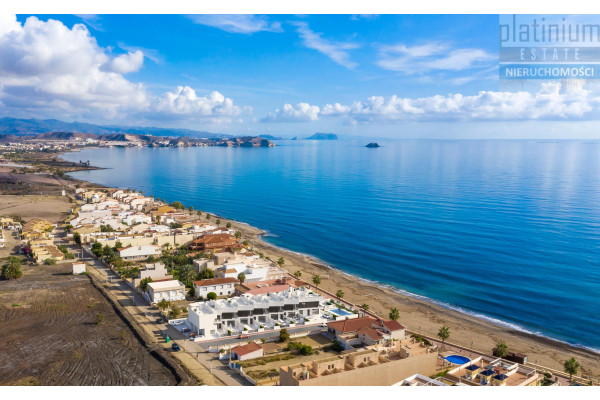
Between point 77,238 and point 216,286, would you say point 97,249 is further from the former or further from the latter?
point 216,286

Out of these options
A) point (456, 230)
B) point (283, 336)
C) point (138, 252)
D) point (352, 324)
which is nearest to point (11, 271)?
point (138, 252)

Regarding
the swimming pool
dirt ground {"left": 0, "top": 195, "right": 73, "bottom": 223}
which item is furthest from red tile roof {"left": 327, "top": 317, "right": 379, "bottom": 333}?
dirt ground {"left": 0, "top": 195, "right": 73, "bottom": 223}

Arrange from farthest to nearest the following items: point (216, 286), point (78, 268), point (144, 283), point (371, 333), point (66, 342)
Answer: point (78, 268) → point (216, 286) → point (144, 283) → point (371, 333) → point (66, 342)

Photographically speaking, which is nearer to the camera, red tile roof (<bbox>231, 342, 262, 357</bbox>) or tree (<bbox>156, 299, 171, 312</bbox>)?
red tile roof (<bbox>231, 342, 262, 357</bbox>)

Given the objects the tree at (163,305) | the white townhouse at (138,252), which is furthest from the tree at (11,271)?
the tree at (163,305)

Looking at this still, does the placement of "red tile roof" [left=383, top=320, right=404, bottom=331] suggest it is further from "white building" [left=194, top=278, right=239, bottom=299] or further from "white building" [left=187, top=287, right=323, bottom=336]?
"white building" [left=194, top=278, right=239, bottom=299]

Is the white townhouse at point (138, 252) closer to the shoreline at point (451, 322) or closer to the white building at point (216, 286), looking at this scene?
the white building at point (216, 286)

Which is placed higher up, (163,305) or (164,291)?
(164,291)

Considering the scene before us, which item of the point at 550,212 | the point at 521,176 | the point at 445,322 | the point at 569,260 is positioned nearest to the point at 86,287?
the point at 445,322
